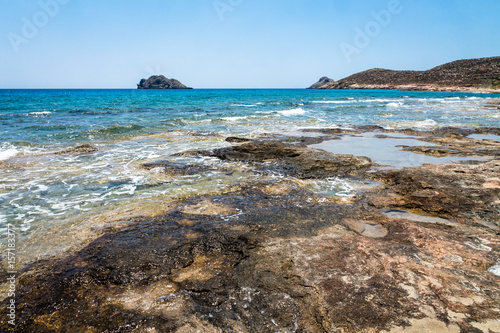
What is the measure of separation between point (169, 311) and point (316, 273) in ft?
5.71

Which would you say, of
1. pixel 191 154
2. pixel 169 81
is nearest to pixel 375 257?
pixel 191 154

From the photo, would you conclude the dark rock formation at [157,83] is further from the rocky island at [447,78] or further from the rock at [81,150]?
the rock at [81,150]

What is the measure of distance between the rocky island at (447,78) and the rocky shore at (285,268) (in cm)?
8211

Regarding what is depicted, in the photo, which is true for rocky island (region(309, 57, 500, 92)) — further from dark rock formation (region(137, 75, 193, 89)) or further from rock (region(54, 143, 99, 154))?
dark rock formation (region(137, 75, 193, 89))

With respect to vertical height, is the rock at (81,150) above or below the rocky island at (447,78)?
below

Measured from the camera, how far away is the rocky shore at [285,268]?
2797 mm

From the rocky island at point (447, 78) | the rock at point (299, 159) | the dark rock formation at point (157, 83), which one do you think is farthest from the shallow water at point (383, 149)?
the dark rock formation at point (157, 83)

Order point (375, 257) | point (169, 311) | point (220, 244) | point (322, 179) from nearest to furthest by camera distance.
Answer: point (169, 311) < point (375, 257) < point (220, 244) < point (322, 179)

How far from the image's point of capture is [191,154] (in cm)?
1050

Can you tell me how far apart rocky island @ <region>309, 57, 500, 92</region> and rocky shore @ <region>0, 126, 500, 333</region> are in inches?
3233

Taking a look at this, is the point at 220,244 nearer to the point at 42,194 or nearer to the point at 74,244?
the point at 74,244

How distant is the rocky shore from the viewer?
2.80 m

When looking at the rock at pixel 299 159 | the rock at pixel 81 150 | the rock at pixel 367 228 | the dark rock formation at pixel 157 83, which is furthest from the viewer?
the dark rock formation at pixel 157 83

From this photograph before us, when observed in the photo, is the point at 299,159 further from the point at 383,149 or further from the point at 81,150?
Result: the point at 81,150
